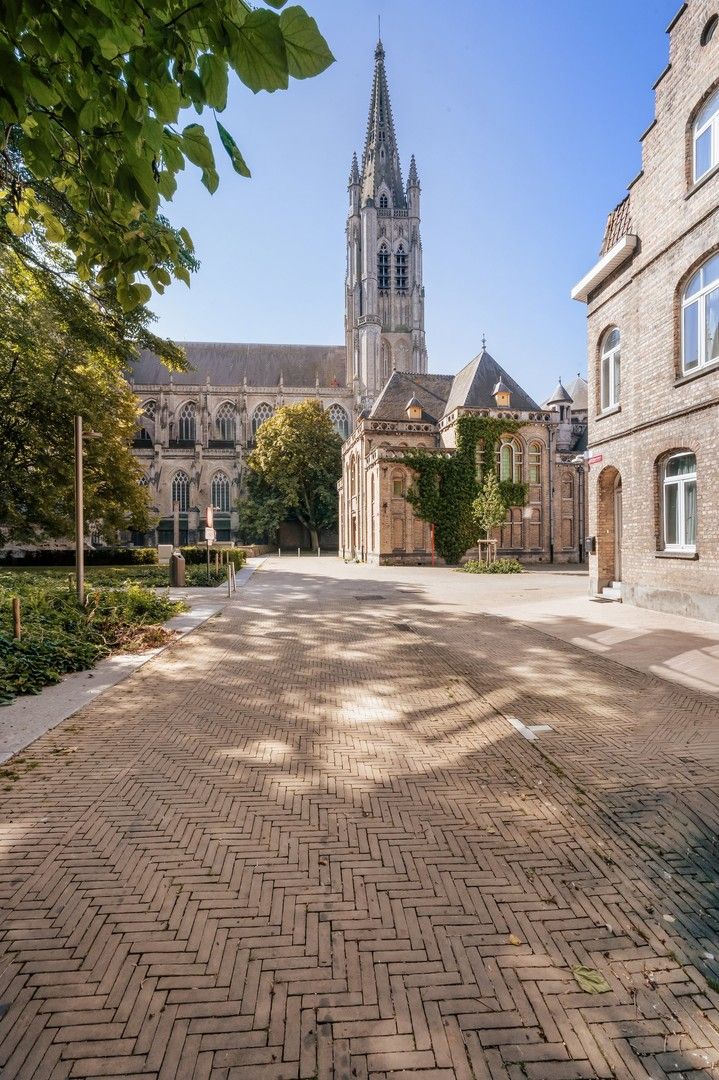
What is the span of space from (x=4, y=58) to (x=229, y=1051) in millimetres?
3640

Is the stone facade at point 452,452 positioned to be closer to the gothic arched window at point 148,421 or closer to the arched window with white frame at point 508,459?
the arched window with white frame at point 508,459

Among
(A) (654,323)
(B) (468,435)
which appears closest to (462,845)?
(A) (654,323)

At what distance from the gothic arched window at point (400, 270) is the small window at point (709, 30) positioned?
54028 mm

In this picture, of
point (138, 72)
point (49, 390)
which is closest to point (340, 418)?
point (49, 390)

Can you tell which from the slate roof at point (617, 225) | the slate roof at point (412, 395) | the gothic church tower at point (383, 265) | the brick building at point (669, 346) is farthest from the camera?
the gothic church tower at point (383, 265)

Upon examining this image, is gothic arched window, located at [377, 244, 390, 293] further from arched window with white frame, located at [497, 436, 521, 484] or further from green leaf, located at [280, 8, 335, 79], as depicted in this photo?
green leaf, located at [280, 8, 335, 79]

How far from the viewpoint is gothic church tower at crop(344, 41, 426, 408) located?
59.5 meters

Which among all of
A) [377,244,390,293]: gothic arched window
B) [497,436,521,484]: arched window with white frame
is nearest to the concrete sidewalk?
[497,436,521,484]: arched window with white frame

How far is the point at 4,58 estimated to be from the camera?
204 cm

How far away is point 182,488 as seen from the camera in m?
62.1

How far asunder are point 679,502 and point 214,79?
11.8 m

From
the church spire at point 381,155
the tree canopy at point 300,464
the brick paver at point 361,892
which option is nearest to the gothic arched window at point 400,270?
the church spire at point 381,155

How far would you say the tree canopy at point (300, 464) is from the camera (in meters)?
52.2

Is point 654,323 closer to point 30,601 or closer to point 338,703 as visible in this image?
point 338,703
